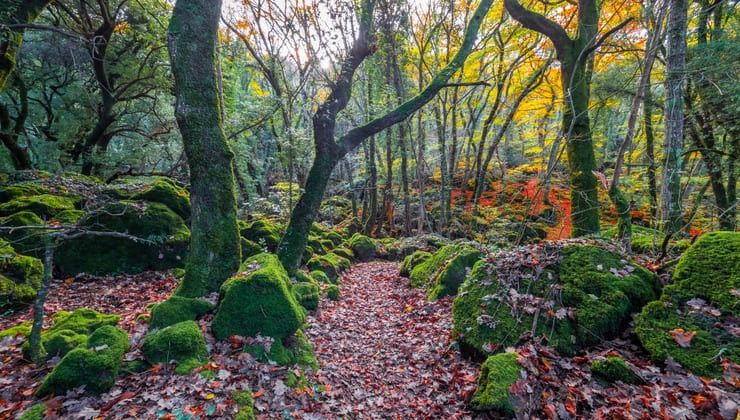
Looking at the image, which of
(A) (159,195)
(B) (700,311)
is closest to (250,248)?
(A) (159,195)

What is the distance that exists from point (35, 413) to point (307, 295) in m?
4.08

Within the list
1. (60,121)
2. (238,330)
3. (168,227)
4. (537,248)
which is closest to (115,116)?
(60,121)

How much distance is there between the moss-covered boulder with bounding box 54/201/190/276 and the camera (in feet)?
22.7

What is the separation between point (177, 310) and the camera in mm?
4613

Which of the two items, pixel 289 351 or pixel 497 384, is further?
pixel 289 351

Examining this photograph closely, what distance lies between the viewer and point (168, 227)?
811 centimetres

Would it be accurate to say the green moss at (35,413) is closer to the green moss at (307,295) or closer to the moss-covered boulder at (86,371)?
the moss-covered boulder at (86,371)

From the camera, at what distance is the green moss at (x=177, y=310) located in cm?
441

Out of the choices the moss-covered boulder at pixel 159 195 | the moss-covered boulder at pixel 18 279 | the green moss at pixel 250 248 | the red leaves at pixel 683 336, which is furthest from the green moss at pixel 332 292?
the red leaves at pixel 683 336

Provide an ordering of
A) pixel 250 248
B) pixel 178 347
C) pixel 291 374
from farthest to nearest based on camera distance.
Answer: pixel 250 248 → pixel 291 374 → pixel 178 347

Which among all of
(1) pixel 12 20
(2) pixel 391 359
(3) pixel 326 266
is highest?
(1) pixel 12 20

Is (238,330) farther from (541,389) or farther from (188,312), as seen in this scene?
(541,389)

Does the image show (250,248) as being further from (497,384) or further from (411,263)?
(497,384)

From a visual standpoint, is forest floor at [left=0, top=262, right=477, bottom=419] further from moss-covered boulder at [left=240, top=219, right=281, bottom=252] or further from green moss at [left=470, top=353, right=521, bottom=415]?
moss-covered boulder at [left=240, top=219, right=281, bottom=252]
